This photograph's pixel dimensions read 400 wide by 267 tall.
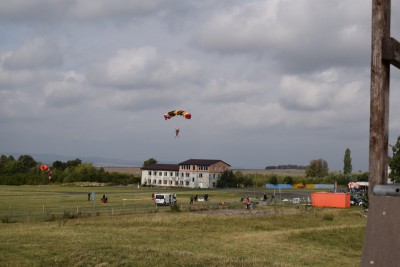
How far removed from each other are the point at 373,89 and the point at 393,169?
143ft

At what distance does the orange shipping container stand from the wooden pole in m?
52.6

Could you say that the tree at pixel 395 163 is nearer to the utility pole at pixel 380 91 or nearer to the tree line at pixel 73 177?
the utility pole at pixel 380 91

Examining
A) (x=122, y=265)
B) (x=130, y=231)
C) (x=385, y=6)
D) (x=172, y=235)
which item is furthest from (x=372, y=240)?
(x=130, y=231)

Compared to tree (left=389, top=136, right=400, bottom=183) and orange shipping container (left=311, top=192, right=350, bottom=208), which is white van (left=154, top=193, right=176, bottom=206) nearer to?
orange shipping container (left=311, top=192, right=350, bottom=208)

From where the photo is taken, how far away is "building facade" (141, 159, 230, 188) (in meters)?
125

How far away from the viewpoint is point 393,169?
44.2m

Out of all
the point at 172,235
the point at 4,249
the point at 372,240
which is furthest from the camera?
the point at 172,235

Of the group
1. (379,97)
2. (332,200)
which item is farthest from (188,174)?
(379,97)

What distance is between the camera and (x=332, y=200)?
181 ft

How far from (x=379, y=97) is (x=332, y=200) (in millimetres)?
53399

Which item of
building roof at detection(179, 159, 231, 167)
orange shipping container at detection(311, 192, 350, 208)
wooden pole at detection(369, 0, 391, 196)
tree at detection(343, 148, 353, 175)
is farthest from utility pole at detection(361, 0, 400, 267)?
tree at detection(343, 148, 353, 175)

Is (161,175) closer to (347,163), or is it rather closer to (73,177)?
(73,177)

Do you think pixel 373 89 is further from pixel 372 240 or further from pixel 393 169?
pixel 393 169

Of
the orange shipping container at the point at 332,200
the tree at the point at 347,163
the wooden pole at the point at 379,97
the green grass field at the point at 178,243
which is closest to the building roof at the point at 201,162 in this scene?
the tree at the point at 347,163
